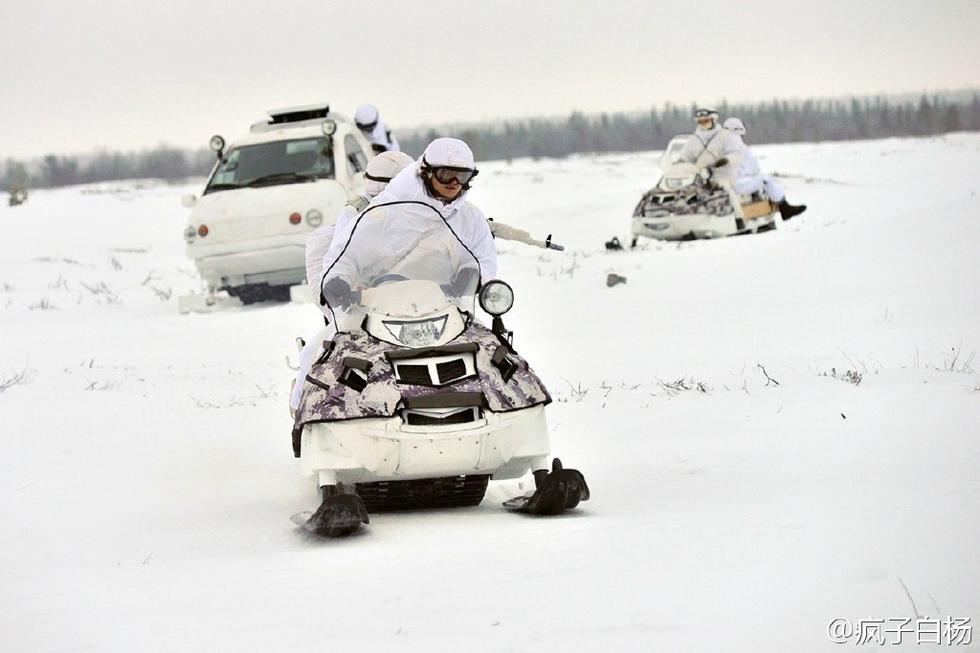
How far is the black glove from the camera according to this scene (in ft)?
23.7

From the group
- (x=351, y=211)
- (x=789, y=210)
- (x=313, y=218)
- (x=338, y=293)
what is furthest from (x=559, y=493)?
(x=789, y=210)

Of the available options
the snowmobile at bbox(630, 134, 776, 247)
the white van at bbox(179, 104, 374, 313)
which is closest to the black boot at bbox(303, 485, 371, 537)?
the white van at bbox(179, 104, 374, 313)

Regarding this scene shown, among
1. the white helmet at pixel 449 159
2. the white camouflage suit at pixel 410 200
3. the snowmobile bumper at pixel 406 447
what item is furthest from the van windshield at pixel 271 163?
the snowmobile bumper at pixel 406 447

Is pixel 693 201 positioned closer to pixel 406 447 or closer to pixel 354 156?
pixel 354 156

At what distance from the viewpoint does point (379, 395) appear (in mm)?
6840

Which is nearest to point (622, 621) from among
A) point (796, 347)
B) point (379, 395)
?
point (379, 395)

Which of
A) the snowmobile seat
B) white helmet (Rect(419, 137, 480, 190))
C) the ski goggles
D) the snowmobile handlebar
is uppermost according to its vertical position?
white helmet (Rect(419, 137, 480, 190))

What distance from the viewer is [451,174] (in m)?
7.56

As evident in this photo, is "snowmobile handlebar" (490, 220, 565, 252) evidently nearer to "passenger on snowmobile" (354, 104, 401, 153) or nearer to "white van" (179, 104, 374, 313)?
"white van" (179, 104, 374, 313)

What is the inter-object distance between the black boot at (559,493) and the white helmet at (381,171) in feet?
7.73

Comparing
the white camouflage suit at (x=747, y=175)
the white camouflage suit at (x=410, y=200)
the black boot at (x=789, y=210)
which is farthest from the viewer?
the black boot at (x=789, y=210)

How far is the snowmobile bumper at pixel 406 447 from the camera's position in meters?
6.80

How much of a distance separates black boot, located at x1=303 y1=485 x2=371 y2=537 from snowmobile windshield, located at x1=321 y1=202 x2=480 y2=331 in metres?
1.16

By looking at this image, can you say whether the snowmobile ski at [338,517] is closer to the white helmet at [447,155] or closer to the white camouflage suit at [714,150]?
the white helmet at [447,155]
